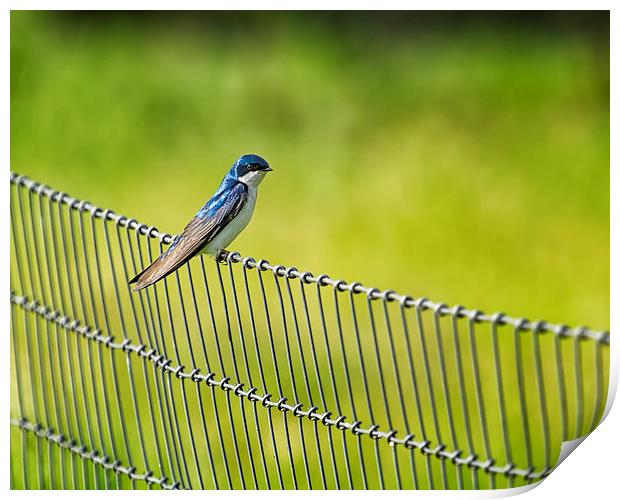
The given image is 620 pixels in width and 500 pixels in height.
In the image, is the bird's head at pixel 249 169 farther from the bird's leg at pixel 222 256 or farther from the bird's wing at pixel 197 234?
the bird's leg at pixel 222 256

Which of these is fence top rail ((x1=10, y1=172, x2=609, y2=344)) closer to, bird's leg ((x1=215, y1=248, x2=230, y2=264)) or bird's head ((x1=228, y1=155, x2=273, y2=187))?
bird's leg ((x1=215, y1=248, x2=230, y2=264))

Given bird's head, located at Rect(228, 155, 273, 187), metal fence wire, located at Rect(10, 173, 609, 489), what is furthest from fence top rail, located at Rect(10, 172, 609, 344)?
bird's head, located at Rect(228, 155, 273, 187)

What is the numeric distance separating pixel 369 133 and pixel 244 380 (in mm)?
434

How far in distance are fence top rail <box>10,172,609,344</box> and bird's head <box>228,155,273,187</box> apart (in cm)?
12

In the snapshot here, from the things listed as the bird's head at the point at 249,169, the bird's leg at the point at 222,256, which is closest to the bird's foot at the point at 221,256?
the bird's leg at the point at 222,256

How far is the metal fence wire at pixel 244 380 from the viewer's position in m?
1.88

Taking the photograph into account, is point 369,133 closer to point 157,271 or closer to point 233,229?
point 233,229

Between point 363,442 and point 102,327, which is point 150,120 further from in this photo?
point 363,442

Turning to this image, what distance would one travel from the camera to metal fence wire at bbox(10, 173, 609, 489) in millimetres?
1882

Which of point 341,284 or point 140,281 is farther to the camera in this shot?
point 140,281

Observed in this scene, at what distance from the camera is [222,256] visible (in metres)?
2.18

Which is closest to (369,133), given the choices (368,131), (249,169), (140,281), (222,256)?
(368,131)

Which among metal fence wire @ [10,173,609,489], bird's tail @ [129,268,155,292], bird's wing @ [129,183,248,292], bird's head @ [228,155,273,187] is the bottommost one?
metal fence wire @ [10,173,609,489]

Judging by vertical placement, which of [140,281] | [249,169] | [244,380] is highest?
[249,169]
